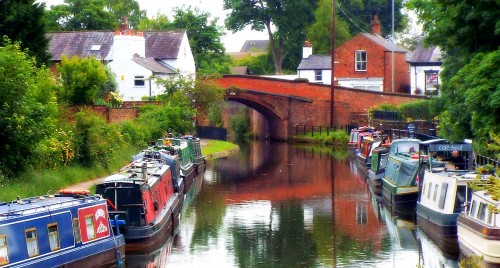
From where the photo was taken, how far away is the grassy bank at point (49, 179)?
23.3 meters

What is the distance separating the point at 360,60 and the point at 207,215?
134ft

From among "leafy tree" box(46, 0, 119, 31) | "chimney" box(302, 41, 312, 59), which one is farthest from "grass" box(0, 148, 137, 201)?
"chimney" box(302, 41, 312, 59)

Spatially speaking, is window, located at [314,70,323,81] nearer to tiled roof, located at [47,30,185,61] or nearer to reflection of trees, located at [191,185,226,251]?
tiled roof, located at [47,30,185,61]

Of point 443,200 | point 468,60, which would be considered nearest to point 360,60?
point 468,60

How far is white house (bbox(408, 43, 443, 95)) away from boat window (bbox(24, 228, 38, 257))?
46.9 metres

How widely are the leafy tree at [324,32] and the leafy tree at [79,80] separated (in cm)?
3782

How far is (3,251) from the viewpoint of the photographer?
15.3 m

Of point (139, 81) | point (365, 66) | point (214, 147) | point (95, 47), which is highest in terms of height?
point (95, 47)

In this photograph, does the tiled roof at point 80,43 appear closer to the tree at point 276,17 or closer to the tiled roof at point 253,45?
the tree at point 276,17

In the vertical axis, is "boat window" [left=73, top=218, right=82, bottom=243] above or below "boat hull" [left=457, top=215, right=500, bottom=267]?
above

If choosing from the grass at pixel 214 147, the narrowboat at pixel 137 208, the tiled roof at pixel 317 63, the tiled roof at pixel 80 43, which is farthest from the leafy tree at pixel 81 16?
the narrowboat at pixel 137 208

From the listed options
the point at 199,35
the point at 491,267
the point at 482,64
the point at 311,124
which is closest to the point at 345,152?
the point at 311,124

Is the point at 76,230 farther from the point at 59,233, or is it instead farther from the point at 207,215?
the point at 207,215

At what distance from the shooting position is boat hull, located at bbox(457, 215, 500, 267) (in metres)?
17.9
